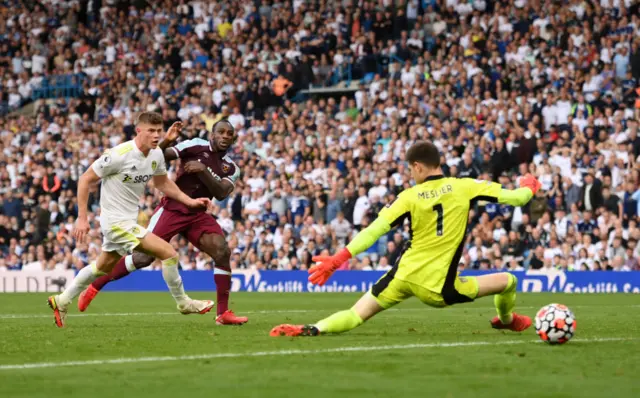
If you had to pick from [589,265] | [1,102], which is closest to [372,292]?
[589,265]

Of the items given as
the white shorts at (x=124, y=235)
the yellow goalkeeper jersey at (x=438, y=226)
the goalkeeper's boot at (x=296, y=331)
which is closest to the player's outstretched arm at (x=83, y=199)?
the white shorts at (x=124, y=235)

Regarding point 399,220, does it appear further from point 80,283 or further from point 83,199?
point 80,283

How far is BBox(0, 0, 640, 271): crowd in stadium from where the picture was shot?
23.6 m

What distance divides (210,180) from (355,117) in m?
16.8

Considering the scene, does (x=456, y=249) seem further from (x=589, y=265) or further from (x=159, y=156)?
(x=589, y=265)

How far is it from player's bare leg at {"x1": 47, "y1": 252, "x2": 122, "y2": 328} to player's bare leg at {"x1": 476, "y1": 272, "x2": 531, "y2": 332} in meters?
4.15

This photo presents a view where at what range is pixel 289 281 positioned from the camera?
81.5ft

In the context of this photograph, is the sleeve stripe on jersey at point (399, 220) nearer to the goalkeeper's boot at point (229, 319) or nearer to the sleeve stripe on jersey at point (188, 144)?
the goalkeeper's boot at point (229, 319)

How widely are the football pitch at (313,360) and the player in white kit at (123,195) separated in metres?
0.54

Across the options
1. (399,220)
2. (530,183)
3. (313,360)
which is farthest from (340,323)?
(530,183)

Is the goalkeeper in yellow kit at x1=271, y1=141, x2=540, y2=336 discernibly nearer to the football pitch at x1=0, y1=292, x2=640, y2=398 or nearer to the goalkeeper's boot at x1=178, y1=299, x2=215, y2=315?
the football pitch at x1=0, y1=292, x2=640, y2=398

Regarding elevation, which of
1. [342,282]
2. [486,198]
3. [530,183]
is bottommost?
[342,282]

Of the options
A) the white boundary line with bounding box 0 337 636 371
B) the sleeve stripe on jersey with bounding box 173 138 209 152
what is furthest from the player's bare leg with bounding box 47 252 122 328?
the white boundary line with bounding box 0 337 636 371

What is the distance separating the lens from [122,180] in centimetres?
1161
